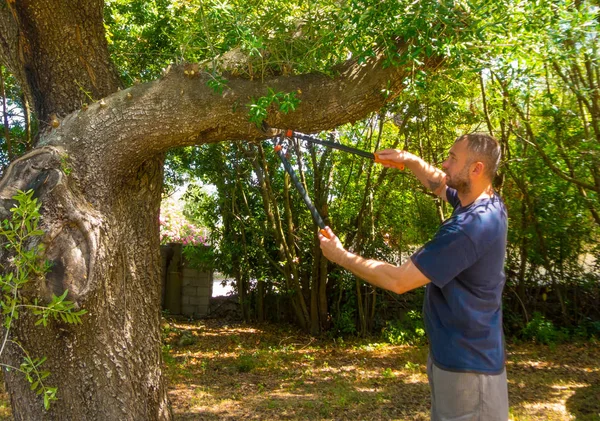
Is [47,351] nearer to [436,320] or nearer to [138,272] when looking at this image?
[138,272]

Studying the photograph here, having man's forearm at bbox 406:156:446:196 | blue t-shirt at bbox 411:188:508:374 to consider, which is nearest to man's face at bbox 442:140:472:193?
blue t-shirt at bbox 411:188:508:374

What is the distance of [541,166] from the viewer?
313 inches

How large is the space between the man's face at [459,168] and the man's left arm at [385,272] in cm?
48

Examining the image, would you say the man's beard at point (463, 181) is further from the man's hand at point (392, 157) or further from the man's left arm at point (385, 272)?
the man's hand at point (392, 157)

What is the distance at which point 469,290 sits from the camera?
9.18 ft

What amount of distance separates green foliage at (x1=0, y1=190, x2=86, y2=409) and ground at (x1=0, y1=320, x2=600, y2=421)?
2.50 metres

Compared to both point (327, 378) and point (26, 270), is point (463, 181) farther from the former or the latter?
point (327, 378)

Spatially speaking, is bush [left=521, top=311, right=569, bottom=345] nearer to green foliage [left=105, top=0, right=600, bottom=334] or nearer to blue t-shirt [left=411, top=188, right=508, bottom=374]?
green foliage [left=105, top=0, right=600, bottom=334]

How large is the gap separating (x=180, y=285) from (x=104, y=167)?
7.88 m

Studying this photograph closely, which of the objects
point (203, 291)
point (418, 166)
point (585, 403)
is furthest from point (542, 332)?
point (418, 166)

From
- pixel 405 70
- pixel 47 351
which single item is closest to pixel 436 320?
pixel 405 70

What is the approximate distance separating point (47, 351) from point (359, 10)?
2.71 meters

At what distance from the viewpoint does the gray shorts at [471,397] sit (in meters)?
2.75

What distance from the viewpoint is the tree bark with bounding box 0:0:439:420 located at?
3533mm
